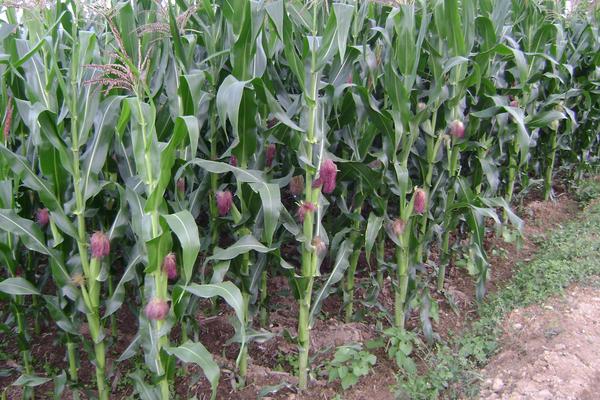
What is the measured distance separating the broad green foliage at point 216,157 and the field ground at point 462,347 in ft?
0.49

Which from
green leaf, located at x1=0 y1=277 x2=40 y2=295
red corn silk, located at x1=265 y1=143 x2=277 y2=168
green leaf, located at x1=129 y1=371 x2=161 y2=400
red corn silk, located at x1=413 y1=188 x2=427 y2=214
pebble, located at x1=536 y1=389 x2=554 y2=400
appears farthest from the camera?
red corn silk, located at x1=413 y1=188 x2=427 y2=214

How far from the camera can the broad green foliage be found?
236cm

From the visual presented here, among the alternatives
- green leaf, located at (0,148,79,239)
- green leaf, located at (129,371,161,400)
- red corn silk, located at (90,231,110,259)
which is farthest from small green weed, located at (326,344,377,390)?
green leaf, located at (0,148,79,239)

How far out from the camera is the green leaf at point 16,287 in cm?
247

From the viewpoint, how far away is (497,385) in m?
2.95

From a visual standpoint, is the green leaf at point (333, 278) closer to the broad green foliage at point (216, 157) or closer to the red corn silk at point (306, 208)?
the broad green foliage at point (216, 157)

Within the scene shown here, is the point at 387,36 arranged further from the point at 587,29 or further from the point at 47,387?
the point at 587,29

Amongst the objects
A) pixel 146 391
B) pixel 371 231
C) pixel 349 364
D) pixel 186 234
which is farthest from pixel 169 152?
pixel 349 364

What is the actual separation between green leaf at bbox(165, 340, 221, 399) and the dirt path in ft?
5.15

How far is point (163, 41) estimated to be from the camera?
279 centimetres

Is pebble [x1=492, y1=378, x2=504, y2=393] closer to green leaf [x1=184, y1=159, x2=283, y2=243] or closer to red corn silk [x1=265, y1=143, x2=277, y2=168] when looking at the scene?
green leaf [x1=184, y1=159, x2=283, y2=243]

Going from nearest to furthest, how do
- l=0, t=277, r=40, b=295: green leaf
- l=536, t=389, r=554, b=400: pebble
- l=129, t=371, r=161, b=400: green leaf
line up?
l=0, t=277, r=40, b=295: green leaf
l=129, t=371, r=161, b=400: green leaf
l=536, t=389, r=554, b=400: pebble

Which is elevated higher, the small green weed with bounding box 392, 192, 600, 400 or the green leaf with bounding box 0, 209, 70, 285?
the green leaf with bounding box 0, 209, 70, 285

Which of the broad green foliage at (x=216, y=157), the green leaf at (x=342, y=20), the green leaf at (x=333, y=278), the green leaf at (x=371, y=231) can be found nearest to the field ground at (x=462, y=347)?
the broad green foliage at (x=216, y=157)
